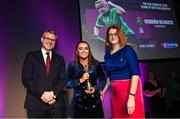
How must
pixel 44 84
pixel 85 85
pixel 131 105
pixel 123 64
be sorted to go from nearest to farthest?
pixel 131 105 → pixel 123 64 → pixel 85 85 → pixel 44 84

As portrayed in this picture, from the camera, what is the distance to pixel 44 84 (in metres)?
3.11

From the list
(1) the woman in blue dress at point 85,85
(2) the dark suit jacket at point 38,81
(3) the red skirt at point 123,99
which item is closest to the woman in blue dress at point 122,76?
(3) the red skirt at point 123,99

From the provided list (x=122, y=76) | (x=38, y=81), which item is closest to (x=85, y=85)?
(x=122, y=76)

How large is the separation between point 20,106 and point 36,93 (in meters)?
0.78

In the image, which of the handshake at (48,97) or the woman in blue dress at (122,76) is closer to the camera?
the woman in blue dress at (122,76)

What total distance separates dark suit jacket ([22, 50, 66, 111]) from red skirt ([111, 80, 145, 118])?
0.62 m

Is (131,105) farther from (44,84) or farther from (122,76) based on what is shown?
(44,84)

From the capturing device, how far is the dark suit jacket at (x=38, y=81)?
307 cm

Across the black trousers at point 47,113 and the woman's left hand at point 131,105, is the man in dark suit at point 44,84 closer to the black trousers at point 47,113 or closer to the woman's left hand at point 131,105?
the black trousers at point 47,113

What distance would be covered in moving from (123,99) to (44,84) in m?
0.89

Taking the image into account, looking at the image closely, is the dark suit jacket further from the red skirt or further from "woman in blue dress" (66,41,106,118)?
the red skirt

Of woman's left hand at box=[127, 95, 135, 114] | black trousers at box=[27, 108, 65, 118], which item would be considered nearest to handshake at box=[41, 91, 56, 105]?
black trousers at box=[27, 108, 65, 118]

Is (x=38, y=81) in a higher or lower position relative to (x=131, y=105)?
higher

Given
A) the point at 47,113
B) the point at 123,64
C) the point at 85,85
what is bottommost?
the point at 47,113
